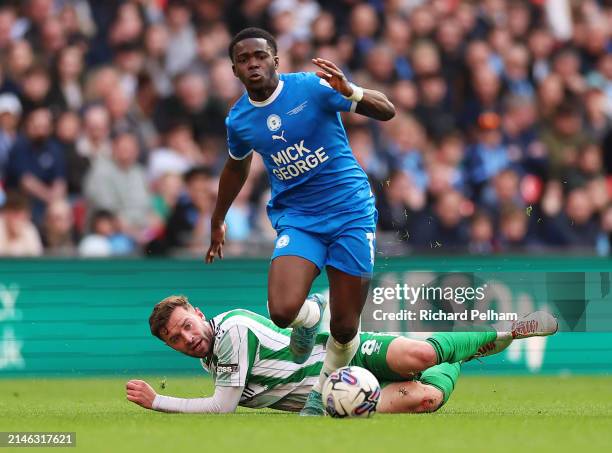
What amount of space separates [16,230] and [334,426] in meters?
6.88

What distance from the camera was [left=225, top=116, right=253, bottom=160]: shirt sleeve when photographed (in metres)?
9.06

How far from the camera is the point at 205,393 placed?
1109cm

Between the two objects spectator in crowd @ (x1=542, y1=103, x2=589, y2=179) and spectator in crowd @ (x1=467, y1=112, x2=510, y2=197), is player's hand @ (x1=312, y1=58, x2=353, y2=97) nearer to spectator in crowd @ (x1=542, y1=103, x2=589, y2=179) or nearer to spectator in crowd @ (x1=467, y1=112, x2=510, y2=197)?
spectator in crowd @ (x1=467, y1=112, x2=510, y2=197)

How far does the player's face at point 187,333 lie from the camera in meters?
8.48

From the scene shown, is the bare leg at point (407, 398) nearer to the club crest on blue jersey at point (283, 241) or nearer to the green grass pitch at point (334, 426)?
the green grass pitch at point (334, 426)

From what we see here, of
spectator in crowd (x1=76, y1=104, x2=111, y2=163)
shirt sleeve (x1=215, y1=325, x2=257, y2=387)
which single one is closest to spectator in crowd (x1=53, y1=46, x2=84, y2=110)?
spectator in crowd (x1=76, y1=104, x2=111, y2=163)

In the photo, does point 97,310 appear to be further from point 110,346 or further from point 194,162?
point 194,162

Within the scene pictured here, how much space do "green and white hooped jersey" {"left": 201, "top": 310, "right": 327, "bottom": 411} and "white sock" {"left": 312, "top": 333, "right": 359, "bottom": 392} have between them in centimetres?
27

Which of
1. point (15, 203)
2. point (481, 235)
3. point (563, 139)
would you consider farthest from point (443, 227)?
point (15, 203)

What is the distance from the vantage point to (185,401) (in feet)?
28.6

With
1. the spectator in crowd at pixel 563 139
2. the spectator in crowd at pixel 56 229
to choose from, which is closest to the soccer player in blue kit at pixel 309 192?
the spectator in crowd at pixel 56 229

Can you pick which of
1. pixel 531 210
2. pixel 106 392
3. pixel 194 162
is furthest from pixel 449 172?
pixel 106 392

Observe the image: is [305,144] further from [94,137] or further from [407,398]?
[94,137]

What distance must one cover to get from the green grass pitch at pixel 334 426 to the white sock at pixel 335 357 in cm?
31
